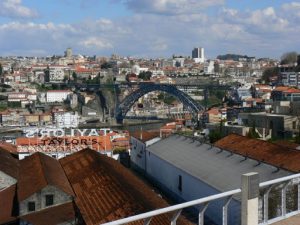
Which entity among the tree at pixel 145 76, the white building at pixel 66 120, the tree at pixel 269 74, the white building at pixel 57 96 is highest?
the tree at pixel 269 74

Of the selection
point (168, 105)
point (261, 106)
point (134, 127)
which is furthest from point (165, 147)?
point (168, 105)

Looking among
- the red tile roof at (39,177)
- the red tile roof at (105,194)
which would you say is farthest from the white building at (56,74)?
the red tile roof at (105,194)

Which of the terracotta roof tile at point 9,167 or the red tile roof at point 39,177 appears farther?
the terracotta roof tile at point 9,167

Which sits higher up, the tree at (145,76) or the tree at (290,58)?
the tree at (290,58)

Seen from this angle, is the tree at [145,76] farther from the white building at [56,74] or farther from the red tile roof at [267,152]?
the red tile roof at [267,152]

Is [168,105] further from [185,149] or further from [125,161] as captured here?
[185,149]

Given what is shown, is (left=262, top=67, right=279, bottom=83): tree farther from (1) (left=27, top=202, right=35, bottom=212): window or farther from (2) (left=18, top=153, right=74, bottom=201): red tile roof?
(1) (left=27, top=202, right=35, bottom=212): window
